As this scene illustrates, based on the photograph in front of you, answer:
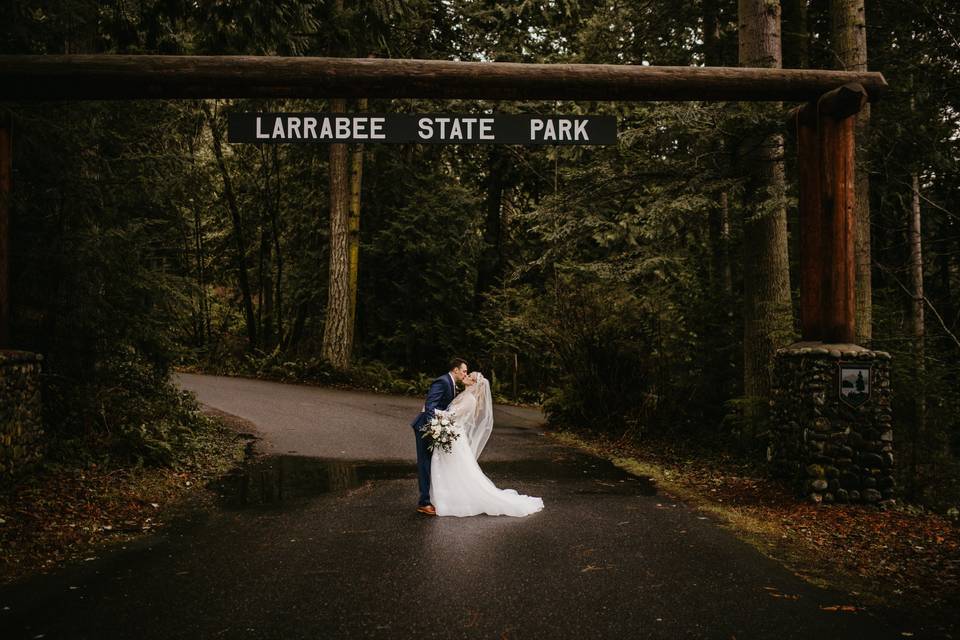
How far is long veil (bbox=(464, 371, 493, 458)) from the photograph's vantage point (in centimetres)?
914

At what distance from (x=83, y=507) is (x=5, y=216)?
3609mm

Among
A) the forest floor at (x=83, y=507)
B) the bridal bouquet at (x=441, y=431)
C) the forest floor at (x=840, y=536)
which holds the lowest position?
the forest floor at (x=840, y=536)

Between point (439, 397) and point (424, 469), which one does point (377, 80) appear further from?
point (424, 469)

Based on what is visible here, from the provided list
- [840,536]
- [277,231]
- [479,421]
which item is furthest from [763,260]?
[277,231]

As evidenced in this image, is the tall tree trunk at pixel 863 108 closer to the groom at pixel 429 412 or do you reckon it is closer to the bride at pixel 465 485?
the bride at pixel 465 485

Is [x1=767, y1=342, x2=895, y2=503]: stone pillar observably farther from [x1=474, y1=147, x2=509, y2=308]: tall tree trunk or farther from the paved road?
[x1=474, y1=147, x2=509, y2=308]: tall tree trunk

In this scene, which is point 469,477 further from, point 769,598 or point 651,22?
point 651,22

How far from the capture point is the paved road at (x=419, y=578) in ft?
16.3

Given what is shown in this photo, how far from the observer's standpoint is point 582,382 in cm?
1545

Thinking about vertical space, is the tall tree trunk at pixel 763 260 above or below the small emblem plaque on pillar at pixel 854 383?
above

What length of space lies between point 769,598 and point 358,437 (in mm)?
9338

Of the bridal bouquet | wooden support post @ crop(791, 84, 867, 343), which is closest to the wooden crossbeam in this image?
wooden support post @ crop(791, 84, 867, 343)

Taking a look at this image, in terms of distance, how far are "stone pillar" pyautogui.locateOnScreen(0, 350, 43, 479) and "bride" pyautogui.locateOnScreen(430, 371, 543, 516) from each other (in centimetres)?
483

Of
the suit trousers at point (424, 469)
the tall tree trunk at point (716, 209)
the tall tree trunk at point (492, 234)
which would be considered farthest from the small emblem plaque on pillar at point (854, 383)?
the tall tree trunk at point (492, 234)
